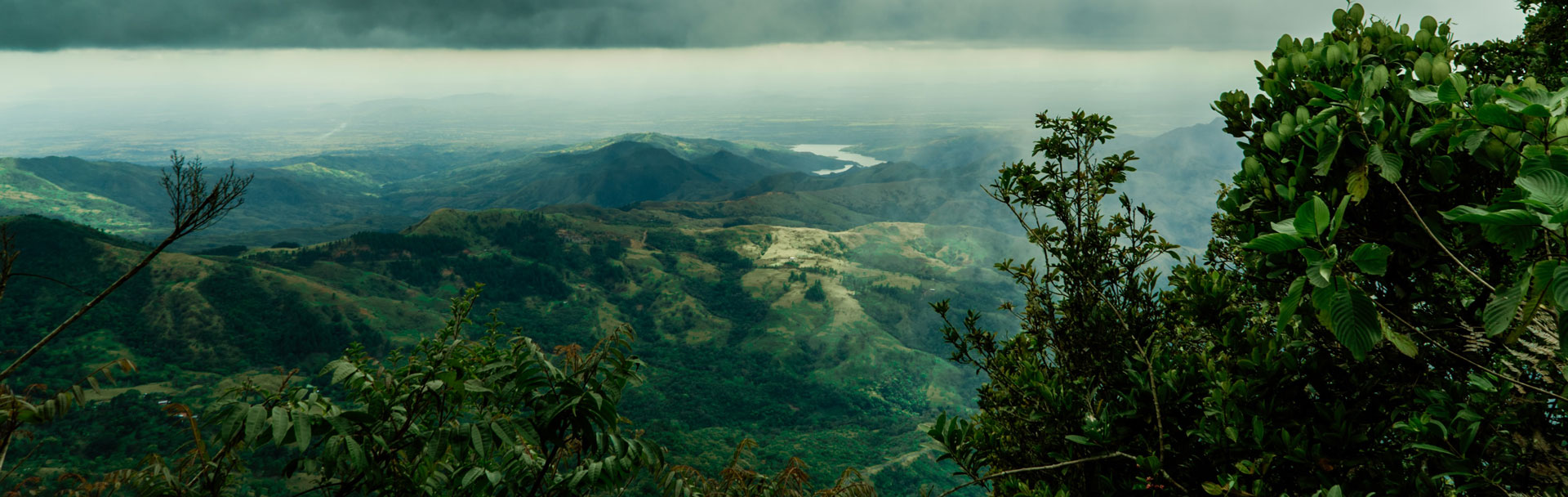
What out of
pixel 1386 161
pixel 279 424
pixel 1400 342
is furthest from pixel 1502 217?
pixel 279 424

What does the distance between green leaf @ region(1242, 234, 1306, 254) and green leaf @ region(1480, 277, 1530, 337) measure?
0.50 meters

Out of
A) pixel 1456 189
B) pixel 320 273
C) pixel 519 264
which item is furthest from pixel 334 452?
pixel 519 264

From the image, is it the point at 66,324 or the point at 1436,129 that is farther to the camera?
the point at 66,324

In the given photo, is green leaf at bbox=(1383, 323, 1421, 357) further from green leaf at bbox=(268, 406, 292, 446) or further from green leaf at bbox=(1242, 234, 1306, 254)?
green leaf at bbox=(268, 406, 292, 446)

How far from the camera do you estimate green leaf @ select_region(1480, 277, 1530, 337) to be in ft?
6.26

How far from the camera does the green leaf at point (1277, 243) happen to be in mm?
2205

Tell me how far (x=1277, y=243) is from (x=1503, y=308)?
59 cm

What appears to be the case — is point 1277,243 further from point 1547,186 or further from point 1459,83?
point 1459,83

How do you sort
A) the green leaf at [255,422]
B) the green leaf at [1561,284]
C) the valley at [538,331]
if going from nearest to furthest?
the green leaf at [1561,284] < the green leaf at [255,422] < the valley at [538,331]

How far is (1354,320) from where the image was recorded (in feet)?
Answer: 7.18

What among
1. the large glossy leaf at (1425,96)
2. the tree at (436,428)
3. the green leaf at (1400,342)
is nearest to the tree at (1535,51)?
the large glossy leaf at (1425,96)

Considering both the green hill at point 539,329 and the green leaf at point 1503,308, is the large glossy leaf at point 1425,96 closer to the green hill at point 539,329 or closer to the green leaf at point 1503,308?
the green leaf at point 1503,308

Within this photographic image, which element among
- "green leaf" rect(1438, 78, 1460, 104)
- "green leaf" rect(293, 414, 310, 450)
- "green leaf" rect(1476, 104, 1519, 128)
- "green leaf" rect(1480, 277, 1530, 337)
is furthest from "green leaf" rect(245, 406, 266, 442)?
"green leaf" rect(1438, 78, 1460, 104)

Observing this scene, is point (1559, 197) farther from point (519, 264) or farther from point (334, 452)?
point (519, 264)
